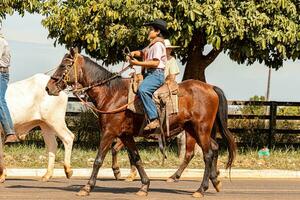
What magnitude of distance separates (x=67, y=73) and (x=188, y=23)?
→ 7.89 meters

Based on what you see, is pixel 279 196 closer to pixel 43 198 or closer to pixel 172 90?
pixel 172 90

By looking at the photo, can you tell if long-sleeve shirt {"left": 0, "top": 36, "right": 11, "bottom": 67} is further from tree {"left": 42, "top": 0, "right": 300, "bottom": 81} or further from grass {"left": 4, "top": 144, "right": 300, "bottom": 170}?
tree {"left": 42, "top": 0, "right": 300, "bottom": 81}

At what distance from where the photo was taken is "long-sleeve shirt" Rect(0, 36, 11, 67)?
13984 millimetres

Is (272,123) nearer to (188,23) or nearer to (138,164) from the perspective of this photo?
(188,23)

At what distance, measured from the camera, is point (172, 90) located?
12961mm

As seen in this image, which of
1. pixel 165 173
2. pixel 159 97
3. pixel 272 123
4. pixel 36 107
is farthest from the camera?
pixel 272 123

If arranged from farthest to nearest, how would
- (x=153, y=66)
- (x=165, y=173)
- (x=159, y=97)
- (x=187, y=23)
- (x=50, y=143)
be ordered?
(x=187, y=23), (x=165, y=173), (x=50, y=143), (x=159, y=97), (x=153, y=66)

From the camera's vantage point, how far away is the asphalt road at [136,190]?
12.5 metres

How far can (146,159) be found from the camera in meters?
19.9

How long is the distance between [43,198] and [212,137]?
11.5ft

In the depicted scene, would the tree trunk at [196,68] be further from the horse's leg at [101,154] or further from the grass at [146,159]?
the horse's leg at [101,154]

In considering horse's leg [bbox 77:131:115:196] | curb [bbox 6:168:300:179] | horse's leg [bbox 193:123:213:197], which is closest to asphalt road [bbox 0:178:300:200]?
horse's leg [bbox 77:131:115:196]

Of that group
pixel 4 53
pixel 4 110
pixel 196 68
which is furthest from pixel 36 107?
pixel 196 68

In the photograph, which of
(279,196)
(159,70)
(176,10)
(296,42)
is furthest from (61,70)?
(296,42)
